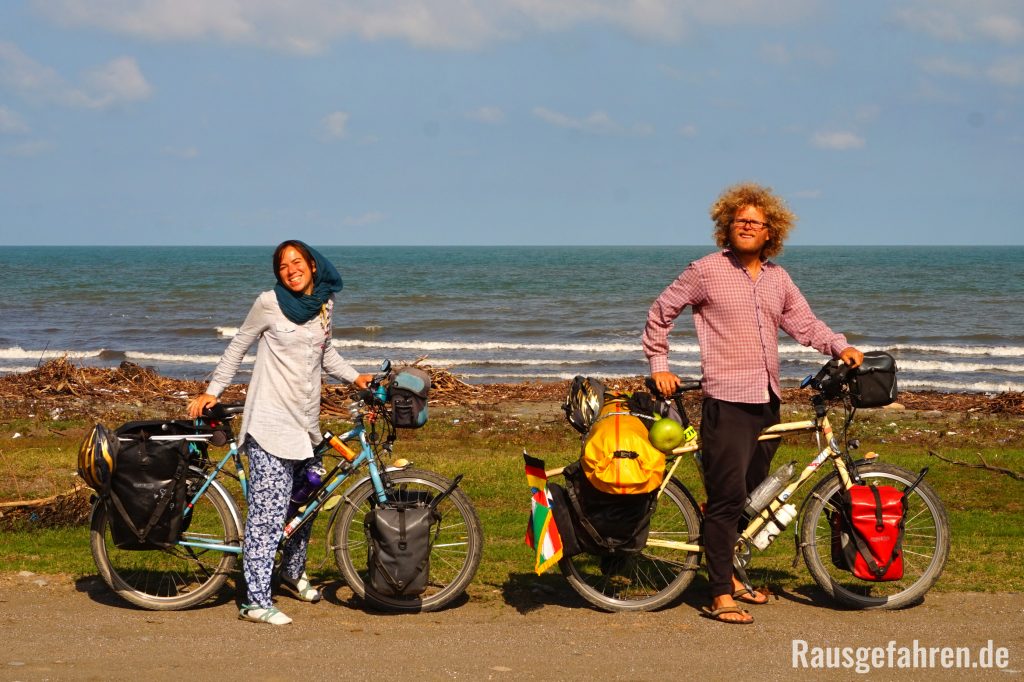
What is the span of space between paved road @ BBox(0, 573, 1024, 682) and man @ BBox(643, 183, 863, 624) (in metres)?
0.44

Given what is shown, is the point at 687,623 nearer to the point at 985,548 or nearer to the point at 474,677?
the point at 474,677

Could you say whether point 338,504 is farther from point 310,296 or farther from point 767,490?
point 767,490

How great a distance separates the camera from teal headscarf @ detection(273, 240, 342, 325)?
217 inches

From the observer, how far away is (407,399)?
5.72m

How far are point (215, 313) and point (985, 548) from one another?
127 feet

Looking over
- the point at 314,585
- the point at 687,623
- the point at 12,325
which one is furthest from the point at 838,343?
the point at 12,325

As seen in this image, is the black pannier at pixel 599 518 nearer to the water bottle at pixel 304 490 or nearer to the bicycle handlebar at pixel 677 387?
the bicycle handlebar at pixel 677 387

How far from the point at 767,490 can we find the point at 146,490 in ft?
11.3

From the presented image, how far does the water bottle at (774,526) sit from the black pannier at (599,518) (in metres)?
0.69

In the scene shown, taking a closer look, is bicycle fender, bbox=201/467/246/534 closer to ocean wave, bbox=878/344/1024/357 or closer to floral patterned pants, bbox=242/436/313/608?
floral patterned pants, bbox=242/436/313/608

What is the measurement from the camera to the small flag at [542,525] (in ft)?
18.1

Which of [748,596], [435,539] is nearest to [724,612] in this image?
[748,596]

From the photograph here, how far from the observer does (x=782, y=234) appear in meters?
5.67

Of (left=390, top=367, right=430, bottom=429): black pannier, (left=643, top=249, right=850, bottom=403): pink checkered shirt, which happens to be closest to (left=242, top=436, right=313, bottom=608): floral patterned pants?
(left=390, top=367, right=430, bottom=429): black pannier
